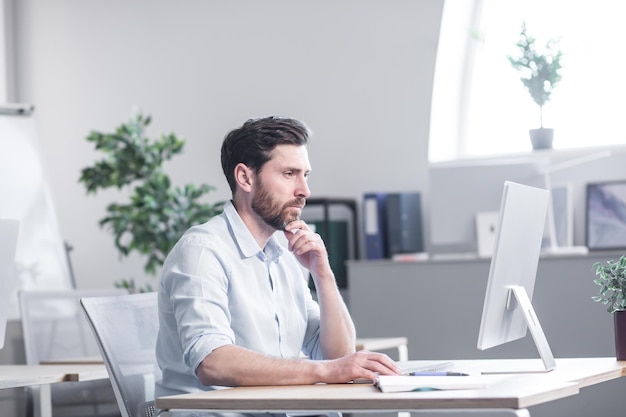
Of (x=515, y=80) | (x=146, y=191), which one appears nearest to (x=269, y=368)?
(x=146, y=191)

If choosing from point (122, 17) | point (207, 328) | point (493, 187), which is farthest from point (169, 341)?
point (122, 17)

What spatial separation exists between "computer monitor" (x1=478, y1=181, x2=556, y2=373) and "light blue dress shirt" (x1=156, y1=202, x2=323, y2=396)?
505 mm

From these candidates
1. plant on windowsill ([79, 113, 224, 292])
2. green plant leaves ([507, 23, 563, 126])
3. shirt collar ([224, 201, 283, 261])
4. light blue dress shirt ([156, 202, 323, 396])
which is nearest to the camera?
light blue dress shirt ([156, 202, 323, 396])

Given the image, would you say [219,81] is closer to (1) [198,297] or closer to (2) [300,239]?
(2) [300,239]

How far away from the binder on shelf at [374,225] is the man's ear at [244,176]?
8.96ft

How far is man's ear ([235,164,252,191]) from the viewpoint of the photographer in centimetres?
240

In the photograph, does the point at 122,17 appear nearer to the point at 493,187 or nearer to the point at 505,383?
the point at 493,187

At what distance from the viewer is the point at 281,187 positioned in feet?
7.81

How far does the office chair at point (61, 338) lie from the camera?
357 cm

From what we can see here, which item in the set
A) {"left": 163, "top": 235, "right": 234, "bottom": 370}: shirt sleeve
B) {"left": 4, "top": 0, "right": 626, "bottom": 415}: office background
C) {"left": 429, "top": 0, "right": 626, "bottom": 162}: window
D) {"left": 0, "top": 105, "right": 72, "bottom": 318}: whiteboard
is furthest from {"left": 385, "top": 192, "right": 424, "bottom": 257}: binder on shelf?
{"left": 163, "top": 235, "right": 234, "bottom": 370}: shirt sleeve

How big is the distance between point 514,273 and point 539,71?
104 inches

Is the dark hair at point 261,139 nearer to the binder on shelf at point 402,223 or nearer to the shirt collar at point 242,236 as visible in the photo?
the shirt collar at point 242,236

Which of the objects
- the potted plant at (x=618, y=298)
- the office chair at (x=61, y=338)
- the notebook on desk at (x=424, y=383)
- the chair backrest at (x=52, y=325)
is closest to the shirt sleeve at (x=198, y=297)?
the notebook on desk at (x=424, y=383)

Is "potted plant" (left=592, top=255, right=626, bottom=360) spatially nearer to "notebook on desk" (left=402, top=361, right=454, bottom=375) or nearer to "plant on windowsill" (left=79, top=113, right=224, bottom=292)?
"notebook on desk" (left=402, top=361, right=454, bottom=375)
